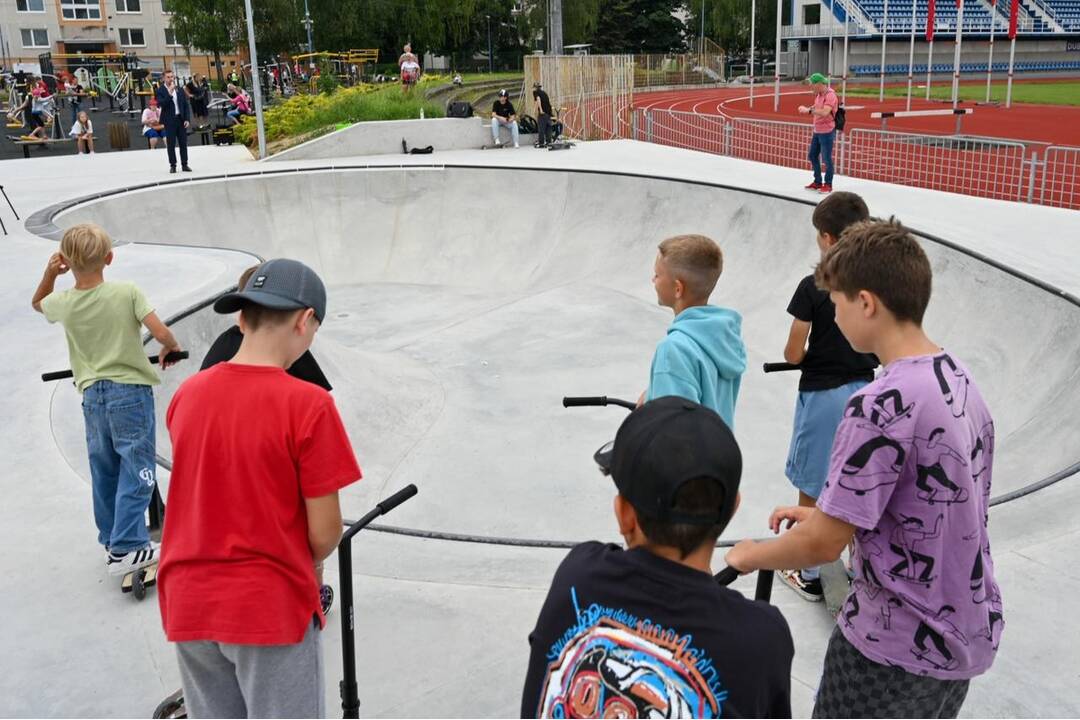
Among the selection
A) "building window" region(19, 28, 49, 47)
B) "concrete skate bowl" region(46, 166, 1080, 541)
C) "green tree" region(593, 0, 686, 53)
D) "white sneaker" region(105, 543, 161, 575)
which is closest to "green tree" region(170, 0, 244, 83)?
"green tree" region(593, 0, 686, 53)

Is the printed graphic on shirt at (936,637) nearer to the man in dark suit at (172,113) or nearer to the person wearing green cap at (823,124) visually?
the person wearing green cap at (823,124)

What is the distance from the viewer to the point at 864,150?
60.4 ft

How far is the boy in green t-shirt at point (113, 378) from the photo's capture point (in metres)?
3.97

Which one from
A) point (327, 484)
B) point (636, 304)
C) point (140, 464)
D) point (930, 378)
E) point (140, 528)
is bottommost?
point (636, 304)

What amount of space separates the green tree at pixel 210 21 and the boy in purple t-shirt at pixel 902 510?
163 ft

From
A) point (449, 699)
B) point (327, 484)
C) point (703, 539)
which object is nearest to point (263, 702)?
point (327, 484)

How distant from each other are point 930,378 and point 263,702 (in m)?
1.81

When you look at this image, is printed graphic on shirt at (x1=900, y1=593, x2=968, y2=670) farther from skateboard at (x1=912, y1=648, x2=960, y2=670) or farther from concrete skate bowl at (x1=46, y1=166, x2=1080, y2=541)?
concrete skate bowl at (x1=46, y1=166, x2=1080, y2=541)

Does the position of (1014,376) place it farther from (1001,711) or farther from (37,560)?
(37,560)

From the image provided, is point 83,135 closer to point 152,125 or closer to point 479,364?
point 152,125

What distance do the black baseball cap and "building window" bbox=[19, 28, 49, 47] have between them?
86087mm

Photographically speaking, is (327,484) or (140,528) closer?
(327,484)

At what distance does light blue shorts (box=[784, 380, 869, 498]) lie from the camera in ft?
13.4

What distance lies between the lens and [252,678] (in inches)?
90.7
